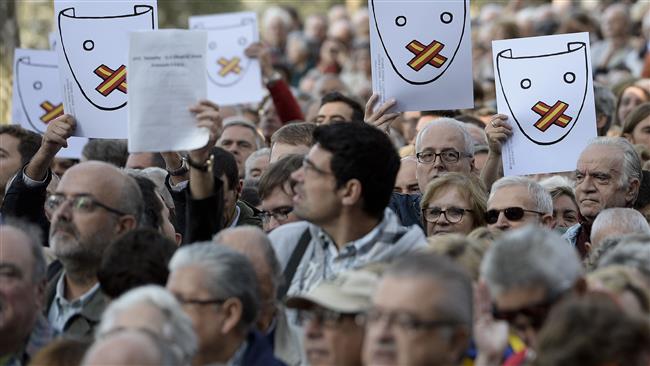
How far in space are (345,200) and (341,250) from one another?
215mm

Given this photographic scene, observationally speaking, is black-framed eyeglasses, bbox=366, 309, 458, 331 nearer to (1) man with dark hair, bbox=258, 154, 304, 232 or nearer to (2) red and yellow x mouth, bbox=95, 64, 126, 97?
(1) man with dark hair, bbox=258, 154, 304, 232

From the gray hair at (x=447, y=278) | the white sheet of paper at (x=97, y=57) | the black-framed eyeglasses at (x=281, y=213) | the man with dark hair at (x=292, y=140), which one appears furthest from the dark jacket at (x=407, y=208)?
the gray hair at (x=447, y=278)

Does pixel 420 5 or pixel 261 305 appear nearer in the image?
pixel 261 305

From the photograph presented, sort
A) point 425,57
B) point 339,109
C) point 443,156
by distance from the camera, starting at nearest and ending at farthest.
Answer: point 425,57, point 443,156, point 339,109

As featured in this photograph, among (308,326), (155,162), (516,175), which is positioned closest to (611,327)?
(308,326)

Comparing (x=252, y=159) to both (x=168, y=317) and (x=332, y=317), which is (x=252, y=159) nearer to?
(x=332, y=317)

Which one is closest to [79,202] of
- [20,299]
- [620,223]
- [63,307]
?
[63,307]

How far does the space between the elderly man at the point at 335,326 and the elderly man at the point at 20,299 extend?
134 cm

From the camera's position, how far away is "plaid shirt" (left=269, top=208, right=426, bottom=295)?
20.9ft

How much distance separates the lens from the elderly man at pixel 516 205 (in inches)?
324

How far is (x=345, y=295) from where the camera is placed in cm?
561

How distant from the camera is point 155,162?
10445 mm

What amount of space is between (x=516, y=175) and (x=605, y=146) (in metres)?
0.54

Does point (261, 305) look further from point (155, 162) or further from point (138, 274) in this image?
point (155, 162)
